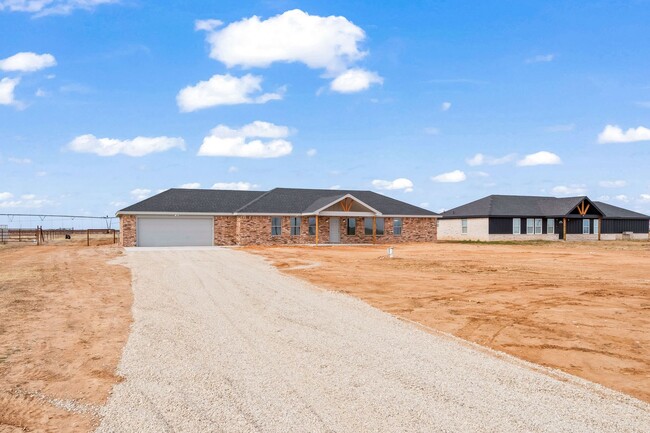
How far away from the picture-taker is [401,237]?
4406 centimetres

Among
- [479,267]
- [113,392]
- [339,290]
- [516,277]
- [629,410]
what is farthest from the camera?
[479,267]

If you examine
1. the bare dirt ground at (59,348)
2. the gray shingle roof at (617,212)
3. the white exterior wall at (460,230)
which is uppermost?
the gray shingle roof at (617,212)

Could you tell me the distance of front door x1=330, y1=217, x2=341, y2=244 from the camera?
42344 millimetres

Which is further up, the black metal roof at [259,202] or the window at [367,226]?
the black metal roof at [259,202]

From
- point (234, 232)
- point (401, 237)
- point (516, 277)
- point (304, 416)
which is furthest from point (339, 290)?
point (401, 237)

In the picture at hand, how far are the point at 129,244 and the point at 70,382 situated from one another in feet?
107

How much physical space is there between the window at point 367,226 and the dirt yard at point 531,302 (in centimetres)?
1614

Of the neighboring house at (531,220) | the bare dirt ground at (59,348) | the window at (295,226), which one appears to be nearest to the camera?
the bare dirt ground at (59,348)

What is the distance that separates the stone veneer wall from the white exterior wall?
29984 mm

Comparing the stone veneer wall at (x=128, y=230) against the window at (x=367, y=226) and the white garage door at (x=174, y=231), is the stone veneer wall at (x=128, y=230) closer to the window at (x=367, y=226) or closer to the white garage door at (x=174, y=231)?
the white garage door at (x=174, y=231)

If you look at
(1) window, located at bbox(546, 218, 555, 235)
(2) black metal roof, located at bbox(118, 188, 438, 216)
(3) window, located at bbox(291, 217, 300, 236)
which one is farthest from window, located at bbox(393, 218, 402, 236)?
(1) window, located at bbox(546, 218, 555, 235)

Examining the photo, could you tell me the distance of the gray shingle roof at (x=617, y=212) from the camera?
5566cm

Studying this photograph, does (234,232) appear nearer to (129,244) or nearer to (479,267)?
(129,244)

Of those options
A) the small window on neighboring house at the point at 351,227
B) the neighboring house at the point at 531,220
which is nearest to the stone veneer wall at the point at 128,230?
the small window on neighboring house at the point at 351,227
